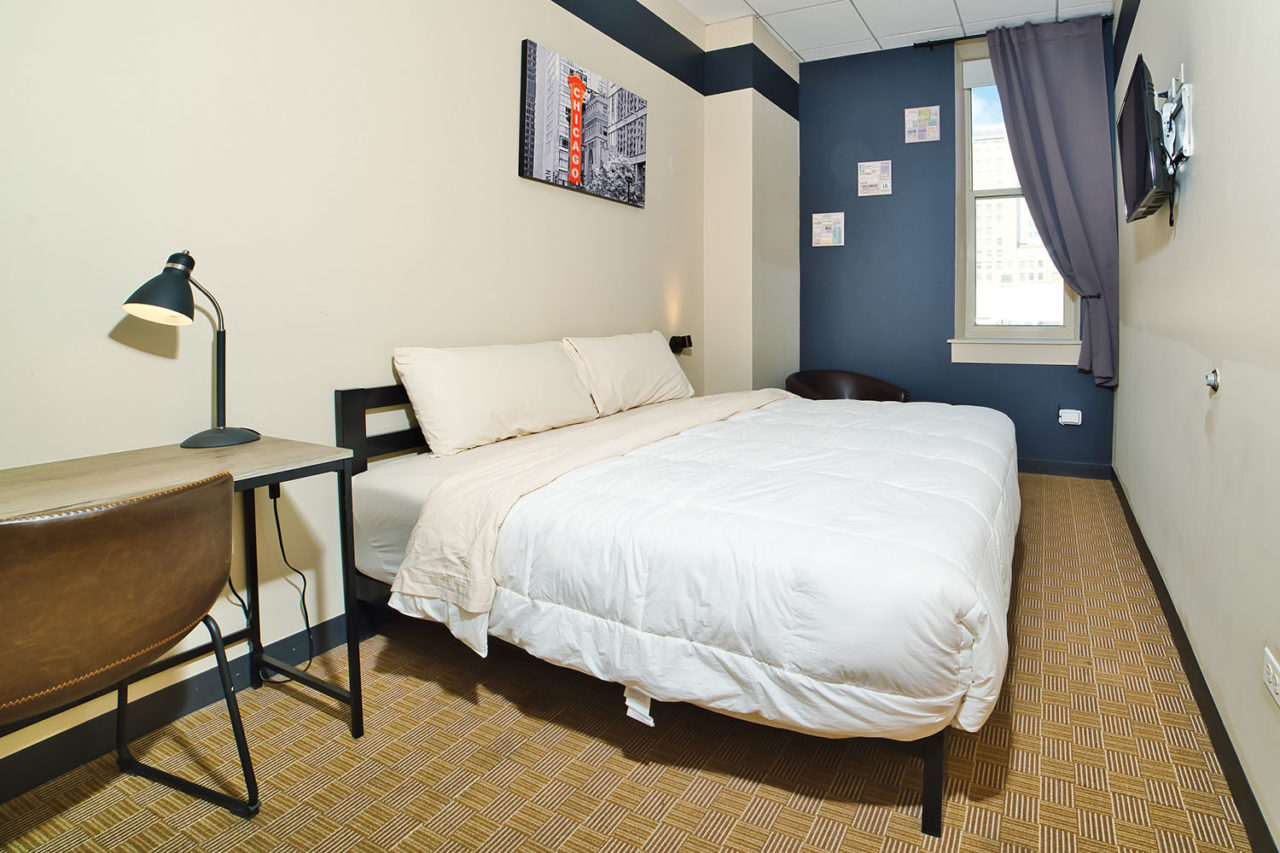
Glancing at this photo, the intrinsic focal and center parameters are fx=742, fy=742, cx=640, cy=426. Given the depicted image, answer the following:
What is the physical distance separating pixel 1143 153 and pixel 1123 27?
5.94ft

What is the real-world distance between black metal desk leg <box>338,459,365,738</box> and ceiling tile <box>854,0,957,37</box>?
157 inches

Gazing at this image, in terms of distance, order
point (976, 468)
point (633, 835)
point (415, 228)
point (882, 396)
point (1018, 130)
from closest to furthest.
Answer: point (633, 835), point (976, 468), point (415, 228), point (1018, 130), point (882, 396)

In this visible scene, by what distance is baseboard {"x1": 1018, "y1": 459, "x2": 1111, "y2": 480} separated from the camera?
15.0 ft

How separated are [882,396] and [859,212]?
4.25 feet

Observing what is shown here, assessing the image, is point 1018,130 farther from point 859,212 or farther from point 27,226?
point 27,226

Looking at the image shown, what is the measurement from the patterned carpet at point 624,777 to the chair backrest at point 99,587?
1.58 feet

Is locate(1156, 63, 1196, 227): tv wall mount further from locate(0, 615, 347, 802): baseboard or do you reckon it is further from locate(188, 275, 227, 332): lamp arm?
locate(0, 615, 347, 802): baseboard

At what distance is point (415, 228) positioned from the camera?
262 centimetres

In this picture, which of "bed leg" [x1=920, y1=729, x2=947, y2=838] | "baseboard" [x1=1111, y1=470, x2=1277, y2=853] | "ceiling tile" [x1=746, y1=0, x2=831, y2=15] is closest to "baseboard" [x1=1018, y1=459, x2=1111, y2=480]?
"baseboard" [x1=1111, y1=470, x2=1277, y2=853]

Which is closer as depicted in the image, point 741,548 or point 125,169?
point 741,548

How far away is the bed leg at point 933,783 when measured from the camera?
146 cm

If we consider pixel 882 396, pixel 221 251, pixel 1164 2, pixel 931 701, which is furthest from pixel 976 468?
pixel 882 396

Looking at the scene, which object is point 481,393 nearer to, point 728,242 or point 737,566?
point 737,566

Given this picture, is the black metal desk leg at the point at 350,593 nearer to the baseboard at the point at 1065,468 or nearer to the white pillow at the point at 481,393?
the white pillow at the point at 481,393
